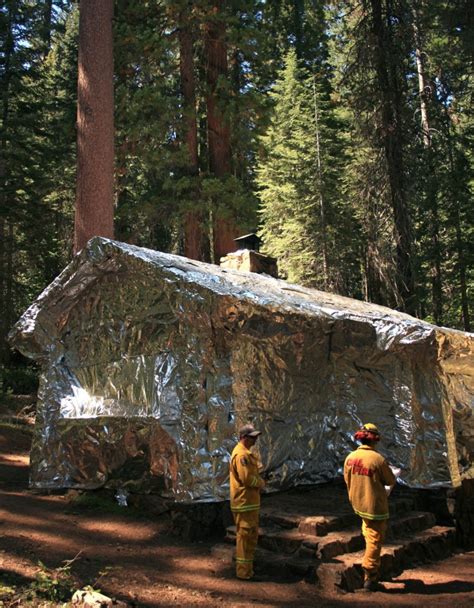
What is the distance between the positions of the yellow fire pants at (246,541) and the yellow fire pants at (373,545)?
1166mm

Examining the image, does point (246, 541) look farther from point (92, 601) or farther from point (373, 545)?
point (92, 601)

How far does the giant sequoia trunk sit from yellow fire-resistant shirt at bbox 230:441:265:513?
8923mm

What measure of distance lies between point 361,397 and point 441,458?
4.83 ft

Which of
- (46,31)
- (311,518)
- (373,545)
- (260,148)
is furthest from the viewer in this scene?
(46,31)

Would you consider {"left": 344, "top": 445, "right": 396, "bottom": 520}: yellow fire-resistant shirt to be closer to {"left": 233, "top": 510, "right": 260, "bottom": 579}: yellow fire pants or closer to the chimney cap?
{"left": 233, "top": 510, "right": 260, "bottom": 579}: yellow fire pants

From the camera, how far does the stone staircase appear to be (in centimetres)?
A: 640

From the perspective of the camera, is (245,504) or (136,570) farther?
(136,570)

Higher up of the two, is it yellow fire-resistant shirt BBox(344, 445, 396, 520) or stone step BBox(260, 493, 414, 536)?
yellow fire-resistant shirt BBox(344, 445, 396, 520)

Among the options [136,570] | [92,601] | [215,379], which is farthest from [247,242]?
[92,601]

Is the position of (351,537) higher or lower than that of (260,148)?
lower

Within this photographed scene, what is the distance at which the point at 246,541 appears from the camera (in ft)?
20.5

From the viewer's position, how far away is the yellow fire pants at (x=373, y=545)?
6.09 metres

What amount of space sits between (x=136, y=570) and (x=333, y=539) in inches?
88.2

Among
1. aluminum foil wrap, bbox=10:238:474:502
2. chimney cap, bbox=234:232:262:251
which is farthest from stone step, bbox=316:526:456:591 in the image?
chimney cap, bbox=234:232:262:251
